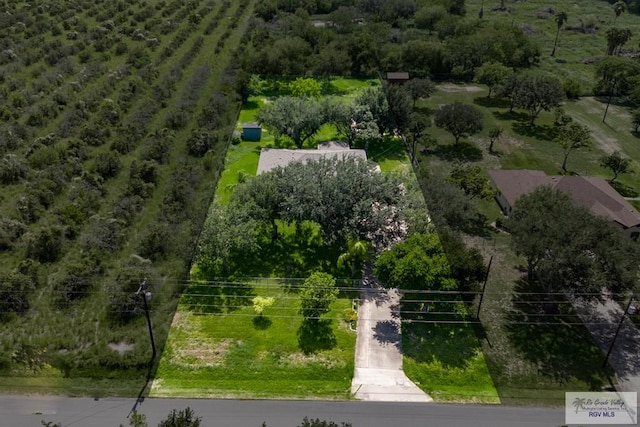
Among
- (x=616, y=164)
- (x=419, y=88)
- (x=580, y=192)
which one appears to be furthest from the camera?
(x=419, y=88)

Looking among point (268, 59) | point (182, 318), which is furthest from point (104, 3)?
point (182, 318)

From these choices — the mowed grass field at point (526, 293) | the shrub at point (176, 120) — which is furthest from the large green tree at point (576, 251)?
the shrub at point (176, 120)

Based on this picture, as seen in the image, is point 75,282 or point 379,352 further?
point 75,282

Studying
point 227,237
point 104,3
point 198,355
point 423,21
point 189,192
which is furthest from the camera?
point 104,3

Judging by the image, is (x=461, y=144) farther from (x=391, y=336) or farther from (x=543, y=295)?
(x=391, y=336)

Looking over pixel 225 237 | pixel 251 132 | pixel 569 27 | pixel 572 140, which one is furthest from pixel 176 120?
pixel 569 27

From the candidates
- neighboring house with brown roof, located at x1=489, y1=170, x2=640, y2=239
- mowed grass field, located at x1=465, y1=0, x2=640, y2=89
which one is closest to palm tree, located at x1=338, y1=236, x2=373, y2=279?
neighboring house with brown roof, located at x1=489, y1=170, x2=640, y2=239

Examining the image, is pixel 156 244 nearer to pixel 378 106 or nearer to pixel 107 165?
pixel 107 165
